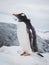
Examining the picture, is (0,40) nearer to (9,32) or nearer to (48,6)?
(9,32)

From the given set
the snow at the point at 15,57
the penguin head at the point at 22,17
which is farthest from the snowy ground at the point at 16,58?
the penguin head at the point at 22,17

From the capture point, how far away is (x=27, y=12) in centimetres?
126

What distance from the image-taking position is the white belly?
1204 mm

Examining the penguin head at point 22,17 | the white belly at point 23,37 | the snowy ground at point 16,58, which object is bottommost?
the snowy ground at point 16,58

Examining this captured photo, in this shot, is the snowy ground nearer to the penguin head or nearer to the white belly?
the white belly

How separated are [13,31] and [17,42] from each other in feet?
0.27

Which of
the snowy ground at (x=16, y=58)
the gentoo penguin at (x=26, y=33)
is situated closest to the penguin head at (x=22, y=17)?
the gentoo penguin at (x=26, y=33)

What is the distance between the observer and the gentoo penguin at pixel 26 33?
121cm

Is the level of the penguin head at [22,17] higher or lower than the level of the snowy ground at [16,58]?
higher

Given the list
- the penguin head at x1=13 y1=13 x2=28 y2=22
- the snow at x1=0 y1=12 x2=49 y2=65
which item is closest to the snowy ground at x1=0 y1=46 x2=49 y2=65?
the snow at x1=0 y1=12 x2=49 y2=65

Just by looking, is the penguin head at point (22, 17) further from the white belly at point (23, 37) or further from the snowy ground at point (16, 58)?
the snowy ground at point (16, 58)

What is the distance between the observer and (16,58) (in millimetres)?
1151

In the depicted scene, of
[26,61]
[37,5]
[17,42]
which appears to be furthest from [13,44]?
[37,5]

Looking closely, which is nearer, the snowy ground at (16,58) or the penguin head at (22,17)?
the snowy ground at (16,58)
